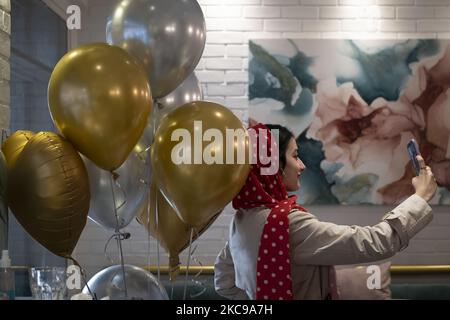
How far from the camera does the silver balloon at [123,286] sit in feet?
6.27

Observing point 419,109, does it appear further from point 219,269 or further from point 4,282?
point 4,282

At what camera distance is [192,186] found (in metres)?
1.84

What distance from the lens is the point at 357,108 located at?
4.18 metres

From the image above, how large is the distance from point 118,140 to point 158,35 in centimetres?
34

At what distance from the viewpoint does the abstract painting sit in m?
Answer: 4.16

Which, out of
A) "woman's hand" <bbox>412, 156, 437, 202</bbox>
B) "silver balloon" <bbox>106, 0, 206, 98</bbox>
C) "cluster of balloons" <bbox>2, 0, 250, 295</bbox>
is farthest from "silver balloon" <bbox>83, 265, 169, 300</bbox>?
"woman's hand" <bbox>412, 156, 437, 202</bbox>

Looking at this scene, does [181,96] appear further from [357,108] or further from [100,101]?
[357,108]

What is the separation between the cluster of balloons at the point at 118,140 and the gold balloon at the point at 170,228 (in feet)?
0.25

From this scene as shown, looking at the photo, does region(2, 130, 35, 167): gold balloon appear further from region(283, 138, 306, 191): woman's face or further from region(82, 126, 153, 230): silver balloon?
region(283, 138, 306, 191): woman's face

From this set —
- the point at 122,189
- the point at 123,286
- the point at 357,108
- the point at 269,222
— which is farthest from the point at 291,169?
the point at 357,108

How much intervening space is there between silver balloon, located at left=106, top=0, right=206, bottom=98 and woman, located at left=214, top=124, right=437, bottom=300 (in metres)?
0.35

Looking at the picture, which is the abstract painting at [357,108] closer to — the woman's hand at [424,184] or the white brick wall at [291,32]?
the white brick wall at [291,32]
